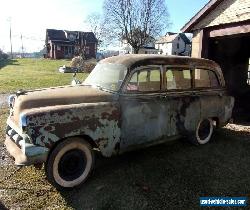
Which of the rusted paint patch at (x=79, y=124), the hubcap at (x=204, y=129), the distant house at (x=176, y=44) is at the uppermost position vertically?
the distant house at (x=176, y=44)

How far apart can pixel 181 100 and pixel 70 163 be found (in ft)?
9.20

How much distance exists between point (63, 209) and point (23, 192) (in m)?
0.88

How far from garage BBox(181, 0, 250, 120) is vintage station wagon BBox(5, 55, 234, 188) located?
310 centimetres

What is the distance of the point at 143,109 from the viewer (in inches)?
227

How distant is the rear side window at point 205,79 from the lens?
273 inches

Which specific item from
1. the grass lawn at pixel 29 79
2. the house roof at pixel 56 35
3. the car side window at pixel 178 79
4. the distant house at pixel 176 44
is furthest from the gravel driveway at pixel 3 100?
the distant house at pixel 176 44

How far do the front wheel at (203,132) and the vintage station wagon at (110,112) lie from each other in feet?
0.11

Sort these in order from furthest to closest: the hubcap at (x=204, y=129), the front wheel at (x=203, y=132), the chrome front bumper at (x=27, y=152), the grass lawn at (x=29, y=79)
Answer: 1. the grass lawn at (x=29, y=79)
2. the hubcap at (x=204, y=129)
3. the front wheel at (x=203, y=132)
4. the chrome front bumper at (x=27, y=152)

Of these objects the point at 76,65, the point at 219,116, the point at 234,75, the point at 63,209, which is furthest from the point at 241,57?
the point at 76,65

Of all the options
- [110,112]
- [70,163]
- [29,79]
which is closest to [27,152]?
[70,163]

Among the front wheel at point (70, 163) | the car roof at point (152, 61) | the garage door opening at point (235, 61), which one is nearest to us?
the front wheel at point (70, 163)

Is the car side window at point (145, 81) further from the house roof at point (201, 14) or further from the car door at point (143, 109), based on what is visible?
the house roof at point (201, 14)

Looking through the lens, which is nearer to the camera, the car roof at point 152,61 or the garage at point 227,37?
the car roof at point 152,61

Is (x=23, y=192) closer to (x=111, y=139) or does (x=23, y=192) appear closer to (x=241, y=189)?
(x=111, y=139)
